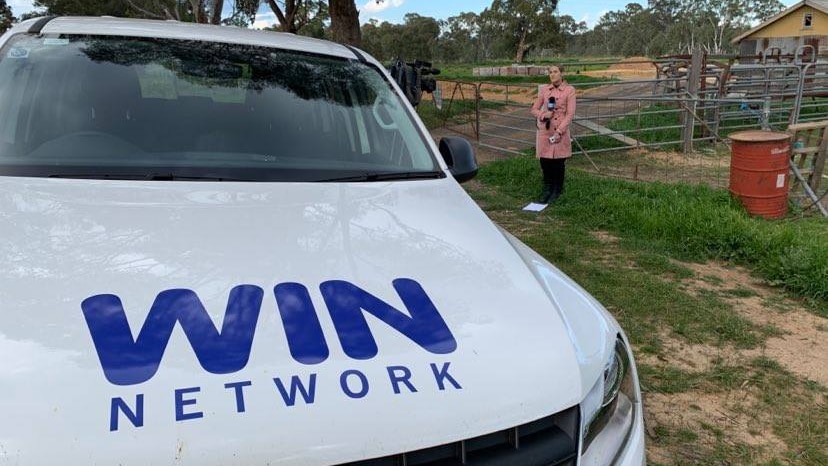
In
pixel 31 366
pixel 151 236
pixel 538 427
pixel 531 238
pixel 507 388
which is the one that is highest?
pixel 151 236

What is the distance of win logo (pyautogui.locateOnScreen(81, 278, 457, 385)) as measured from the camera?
1.35 meters

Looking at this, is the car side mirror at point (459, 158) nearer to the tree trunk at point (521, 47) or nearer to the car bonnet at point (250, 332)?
the car bonnet at point (250, 332)

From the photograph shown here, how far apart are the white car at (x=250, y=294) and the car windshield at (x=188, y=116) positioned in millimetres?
10

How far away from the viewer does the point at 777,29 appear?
158 feet

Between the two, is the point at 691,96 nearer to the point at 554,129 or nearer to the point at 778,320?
the point at 554,129

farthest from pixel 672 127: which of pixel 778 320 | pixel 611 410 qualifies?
pixel 611 410

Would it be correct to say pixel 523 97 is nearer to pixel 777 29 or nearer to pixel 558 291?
pixel 558 291

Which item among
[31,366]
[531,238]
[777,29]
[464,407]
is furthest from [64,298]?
[777,29]

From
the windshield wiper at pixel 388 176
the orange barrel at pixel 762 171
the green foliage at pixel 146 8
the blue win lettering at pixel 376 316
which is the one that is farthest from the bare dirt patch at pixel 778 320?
the green foliage at pixel 146 8

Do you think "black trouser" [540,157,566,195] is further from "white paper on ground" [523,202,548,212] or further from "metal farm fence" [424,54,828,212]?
"metal farm fence" [424,54,828,212]

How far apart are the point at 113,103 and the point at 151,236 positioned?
0.99 metres

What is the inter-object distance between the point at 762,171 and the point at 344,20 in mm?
9527

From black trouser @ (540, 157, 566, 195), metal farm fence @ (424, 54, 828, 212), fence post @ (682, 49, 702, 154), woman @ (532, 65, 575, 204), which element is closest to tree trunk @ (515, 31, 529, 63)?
metal farm fence @ (424, 54, 828, 212)

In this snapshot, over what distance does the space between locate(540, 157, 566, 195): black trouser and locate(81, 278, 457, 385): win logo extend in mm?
6028
